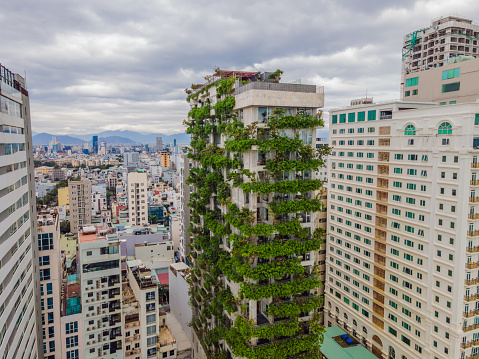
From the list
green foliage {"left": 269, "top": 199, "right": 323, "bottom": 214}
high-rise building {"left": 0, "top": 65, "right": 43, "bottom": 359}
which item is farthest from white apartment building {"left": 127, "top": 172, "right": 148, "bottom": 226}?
green foliage {"left": 269, "top": 199, "right": 323, "bottom": 214}

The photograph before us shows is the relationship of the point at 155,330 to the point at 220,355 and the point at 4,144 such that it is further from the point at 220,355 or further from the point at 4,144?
the point at 4,144

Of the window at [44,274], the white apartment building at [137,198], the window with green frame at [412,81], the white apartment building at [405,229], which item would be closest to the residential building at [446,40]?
the window with green frame at [412,81]

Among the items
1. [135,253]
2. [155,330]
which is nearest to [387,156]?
[155,330]

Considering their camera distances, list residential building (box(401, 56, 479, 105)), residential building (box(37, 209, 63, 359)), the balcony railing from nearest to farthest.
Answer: the balcony railing
residential building (box(37, 209, 63, 359))
residential building (box(401, 56, 479, 105))

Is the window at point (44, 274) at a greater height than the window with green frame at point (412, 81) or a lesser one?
lesser

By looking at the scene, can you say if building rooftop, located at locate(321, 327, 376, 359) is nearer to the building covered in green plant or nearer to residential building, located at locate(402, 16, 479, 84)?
the building covered in green plant

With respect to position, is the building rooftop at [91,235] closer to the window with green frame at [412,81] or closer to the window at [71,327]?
the window at [71,327]
